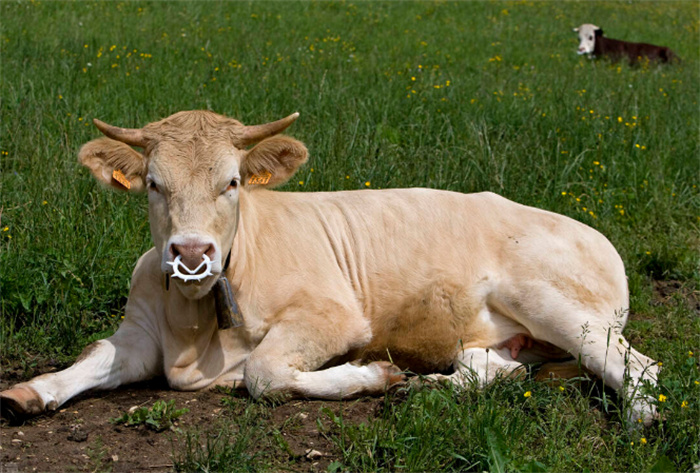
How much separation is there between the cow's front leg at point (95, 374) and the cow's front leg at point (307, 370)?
2.18 feet

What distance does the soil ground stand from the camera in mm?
3557

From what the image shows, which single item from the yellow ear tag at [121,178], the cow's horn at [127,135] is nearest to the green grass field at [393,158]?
the yellow ear tag at [121,178]

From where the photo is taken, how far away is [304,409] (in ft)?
13.5

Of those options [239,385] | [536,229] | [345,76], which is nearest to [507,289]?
[536,229]

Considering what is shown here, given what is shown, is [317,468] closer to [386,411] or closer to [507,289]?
[386,411]

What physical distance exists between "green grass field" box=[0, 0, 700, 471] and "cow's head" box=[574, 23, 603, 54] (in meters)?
2.98

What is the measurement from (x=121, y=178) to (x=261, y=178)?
0.77 metres

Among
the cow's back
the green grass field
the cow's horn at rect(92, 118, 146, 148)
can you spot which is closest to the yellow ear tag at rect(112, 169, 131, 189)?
the cow's horn at rect(92, 118, 146, 148)

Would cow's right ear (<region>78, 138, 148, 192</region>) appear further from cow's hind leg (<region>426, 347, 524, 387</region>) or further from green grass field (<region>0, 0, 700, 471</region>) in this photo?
cow's hind leg (<region>426, 347, 524, 387</region>)

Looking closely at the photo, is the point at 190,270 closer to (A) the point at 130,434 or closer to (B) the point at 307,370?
(A) the point at 130,434

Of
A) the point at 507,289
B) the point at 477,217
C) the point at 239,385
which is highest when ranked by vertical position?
the point at 477,217

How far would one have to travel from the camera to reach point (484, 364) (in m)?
4.83

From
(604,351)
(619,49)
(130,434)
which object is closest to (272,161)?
(130,434)

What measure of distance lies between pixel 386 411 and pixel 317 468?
49 centimetres
